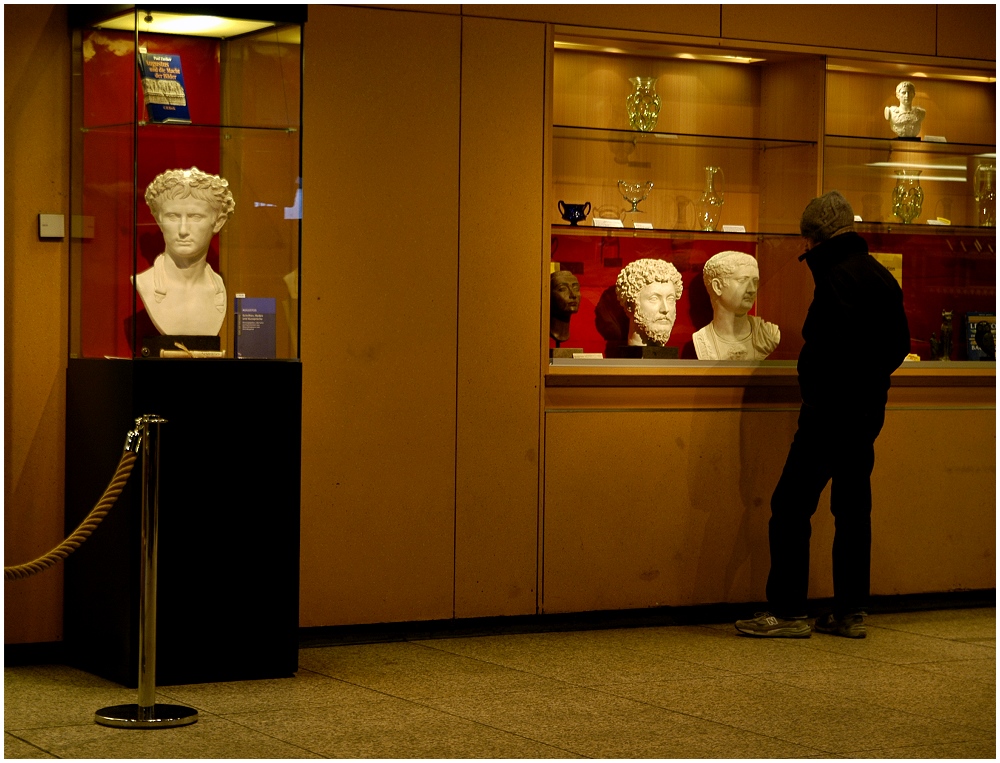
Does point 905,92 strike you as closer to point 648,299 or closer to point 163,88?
point 648,299

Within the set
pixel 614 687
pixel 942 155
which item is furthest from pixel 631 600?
pixel 942 155

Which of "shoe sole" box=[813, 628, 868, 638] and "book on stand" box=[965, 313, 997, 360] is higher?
"book on stand" box=[965, 313, 997, 360]

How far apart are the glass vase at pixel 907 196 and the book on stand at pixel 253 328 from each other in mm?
3519

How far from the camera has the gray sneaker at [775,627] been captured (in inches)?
245

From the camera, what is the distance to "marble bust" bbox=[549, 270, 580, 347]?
21.4ft

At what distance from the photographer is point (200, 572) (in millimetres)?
5152

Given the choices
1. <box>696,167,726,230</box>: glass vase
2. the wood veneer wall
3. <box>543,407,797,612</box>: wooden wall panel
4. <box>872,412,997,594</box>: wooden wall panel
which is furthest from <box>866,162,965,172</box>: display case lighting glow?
the wood veneer wall

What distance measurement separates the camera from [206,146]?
5.29m

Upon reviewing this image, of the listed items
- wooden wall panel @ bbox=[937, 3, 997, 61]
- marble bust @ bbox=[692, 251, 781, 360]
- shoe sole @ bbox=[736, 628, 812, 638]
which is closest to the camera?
shoe sole @ bbox=[736, 628, 812, 638]

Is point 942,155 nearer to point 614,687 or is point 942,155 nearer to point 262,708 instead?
point 614,687

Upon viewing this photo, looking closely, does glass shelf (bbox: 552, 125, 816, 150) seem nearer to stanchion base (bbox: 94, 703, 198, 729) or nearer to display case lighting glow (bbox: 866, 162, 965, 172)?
display case lighting glow (bbox: 866, 162, 965, 172)

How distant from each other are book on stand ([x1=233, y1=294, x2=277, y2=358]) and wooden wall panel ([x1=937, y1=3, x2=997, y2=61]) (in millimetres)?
3794

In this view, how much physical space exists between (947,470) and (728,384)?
1300 millimetres

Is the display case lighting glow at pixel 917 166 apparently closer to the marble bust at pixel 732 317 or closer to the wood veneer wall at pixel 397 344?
the marble bust at pixel 732 317
